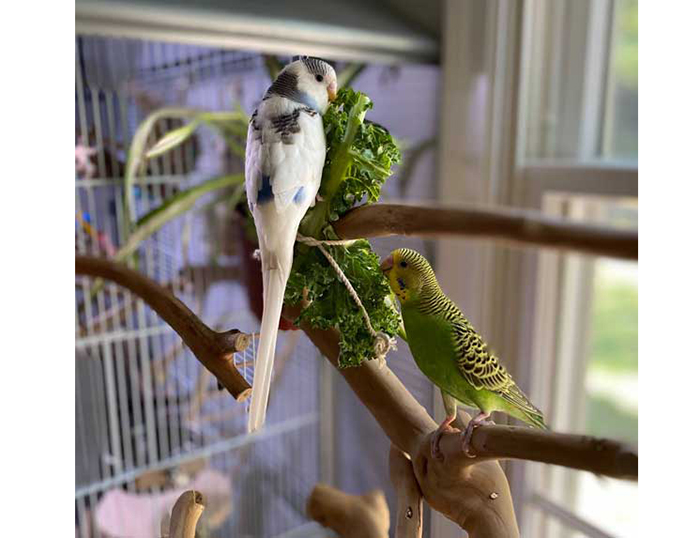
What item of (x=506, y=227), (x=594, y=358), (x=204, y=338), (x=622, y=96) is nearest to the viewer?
(x=506, y=227)

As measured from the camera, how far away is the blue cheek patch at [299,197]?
204mm

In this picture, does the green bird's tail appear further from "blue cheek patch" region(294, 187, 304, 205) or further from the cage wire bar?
the cage wire bar

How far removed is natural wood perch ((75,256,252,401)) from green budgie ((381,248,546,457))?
75mm

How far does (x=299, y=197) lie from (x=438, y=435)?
11 centimetres

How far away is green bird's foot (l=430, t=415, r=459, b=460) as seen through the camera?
21 centimetres

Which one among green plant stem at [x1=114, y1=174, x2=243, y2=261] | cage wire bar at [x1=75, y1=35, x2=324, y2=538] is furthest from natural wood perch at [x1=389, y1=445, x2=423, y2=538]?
green plant stem at [x1=114, y1=174, x2=243, y2=261]

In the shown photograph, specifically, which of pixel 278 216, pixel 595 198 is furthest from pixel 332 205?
pixel 595 198

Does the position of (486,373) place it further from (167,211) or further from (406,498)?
(167,211)

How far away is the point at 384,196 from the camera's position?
44 centimetres

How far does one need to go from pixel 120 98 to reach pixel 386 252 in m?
0.52

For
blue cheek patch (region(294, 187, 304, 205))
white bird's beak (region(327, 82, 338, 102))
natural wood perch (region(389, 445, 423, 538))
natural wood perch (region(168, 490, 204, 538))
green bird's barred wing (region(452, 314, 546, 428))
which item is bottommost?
natural wood perch (region(168, 490, 204, 538))

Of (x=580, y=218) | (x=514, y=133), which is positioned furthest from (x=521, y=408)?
(x=514, y=133)

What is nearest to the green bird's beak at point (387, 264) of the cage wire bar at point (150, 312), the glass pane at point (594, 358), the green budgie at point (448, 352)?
the green budgie at point (448, 352)
